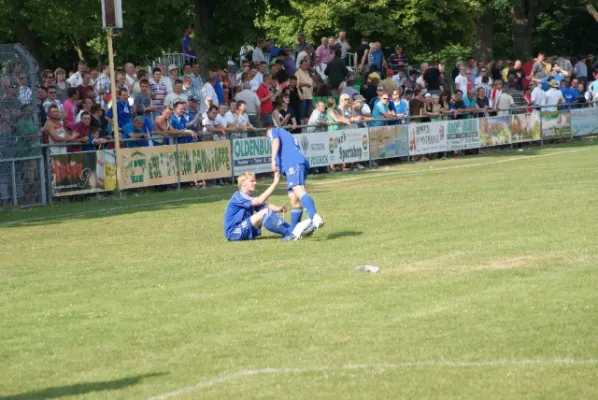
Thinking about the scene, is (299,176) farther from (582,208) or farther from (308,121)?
(308,121)

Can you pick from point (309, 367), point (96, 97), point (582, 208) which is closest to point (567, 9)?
point (96, 97)

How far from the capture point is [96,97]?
27.7 meters

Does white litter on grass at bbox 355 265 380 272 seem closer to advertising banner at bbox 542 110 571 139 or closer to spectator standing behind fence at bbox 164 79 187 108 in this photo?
spectator standing behind fence at bbox 164 79 187 108

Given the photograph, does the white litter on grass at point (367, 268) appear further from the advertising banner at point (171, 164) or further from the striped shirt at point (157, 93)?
the striped shirt at point (157, 93)

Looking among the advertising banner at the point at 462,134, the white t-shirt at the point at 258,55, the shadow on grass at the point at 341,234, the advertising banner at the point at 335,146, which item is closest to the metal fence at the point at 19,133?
the advertising banner at the point at 335,146

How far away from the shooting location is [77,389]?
8578mm

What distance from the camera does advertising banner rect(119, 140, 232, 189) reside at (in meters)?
25.8

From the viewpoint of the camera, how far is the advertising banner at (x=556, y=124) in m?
40.9

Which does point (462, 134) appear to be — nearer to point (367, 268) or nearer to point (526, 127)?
point (526, 127)

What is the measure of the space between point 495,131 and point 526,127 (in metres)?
2.00

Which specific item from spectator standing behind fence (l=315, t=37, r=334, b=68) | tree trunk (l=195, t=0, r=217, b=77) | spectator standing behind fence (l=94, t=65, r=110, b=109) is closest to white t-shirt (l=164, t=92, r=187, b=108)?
spectator standing behind fence (l=94, t=65, r=110, b=109)

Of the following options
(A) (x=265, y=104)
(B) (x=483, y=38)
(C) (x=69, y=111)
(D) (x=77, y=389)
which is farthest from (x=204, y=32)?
(B) (x=483, y=38)

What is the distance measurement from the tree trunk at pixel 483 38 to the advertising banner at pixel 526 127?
18.6 m

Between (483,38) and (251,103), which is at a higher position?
(483,38)
